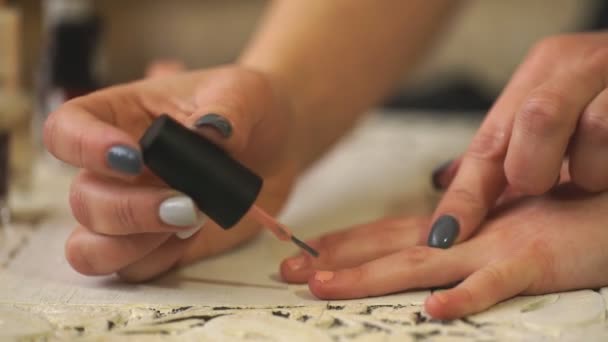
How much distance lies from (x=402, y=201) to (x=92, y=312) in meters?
0.40

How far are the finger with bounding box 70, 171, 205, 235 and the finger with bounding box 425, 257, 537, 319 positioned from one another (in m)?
0.17

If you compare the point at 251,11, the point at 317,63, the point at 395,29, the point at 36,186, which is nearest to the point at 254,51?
the point at 317,63

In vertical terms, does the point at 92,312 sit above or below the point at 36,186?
above

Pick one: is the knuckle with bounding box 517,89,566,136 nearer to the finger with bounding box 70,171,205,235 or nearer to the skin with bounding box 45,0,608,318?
the skin with bounding box 45,0,608,318

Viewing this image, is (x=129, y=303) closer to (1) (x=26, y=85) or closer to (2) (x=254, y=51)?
(2) (x=254, y=51)

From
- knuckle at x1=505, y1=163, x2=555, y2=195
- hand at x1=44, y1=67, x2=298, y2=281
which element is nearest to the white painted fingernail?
hand at x1=44, y1=67, x2=298, y2=281

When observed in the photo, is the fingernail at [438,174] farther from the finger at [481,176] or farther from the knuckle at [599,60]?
the knuckle at [599,60]

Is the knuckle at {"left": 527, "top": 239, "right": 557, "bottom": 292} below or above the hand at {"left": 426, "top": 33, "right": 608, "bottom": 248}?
below

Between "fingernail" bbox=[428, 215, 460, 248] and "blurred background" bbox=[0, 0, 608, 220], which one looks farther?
"blurred background" bbox=[0, 0, 608, 220]

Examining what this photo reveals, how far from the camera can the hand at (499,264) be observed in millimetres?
472

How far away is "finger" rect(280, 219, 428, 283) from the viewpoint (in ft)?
1.79

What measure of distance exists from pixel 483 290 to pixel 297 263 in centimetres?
15

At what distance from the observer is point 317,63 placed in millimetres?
790

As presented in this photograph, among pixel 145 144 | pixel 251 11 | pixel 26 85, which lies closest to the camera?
pixel 145 144
